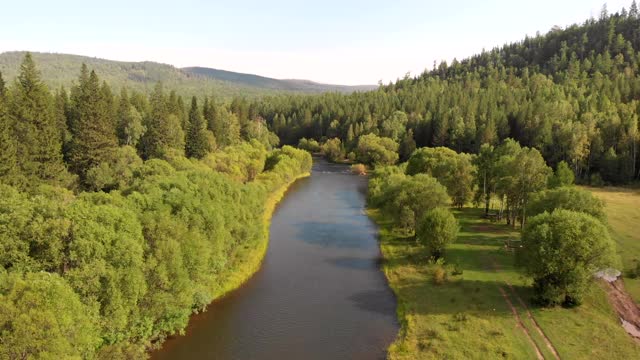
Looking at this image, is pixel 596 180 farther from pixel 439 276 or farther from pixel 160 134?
pixel 160 134

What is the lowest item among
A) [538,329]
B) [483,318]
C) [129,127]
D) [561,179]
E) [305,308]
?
[305,308]

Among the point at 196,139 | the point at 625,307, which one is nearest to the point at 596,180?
the point at 625,307

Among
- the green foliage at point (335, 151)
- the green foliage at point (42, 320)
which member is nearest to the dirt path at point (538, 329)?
the green foliage at point (42, 320)

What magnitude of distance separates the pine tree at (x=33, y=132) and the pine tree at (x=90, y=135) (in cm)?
684

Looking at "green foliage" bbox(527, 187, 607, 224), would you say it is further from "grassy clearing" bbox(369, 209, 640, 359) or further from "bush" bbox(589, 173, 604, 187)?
"bush" bbox(589, 173, 604, 187)

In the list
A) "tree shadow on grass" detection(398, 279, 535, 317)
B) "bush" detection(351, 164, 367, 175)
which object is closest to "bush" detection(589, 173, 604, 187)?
"bush" detection(351, 164, 367, 175)

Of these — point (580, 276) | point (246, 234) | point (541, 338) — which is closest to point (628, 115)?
Answer: point (580, 276)

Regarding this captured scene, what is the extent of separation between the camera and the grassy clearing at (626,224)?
60.6 metres

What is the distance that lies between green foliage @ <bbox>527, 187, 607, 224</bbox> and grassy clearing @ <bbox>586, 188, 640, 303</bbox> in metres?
8.28

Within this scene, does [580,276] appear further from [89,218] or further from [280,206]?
[280,206]

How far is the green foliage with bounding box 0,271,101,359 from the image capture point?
28188mm

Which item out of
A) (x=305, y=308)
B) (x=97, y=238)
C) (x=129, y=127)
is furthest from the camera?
(x=129, y=127)

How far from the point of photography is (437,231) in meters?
65.5

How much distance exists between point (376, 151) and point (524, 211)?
97972mm
